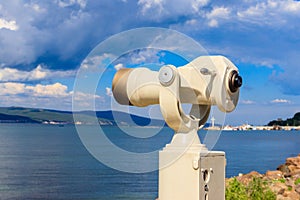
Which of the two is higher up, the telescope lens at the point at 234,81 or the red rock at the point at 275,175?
the red rock at the point at 275,175

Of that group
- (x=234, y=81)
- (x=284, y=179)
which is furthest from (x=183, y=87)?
(x=284, y=179)

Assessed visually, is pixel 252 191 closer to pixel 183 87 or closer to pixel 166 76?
pixel 183 87

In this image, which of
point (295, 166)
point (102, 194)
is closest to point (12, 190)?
point (102, 194)

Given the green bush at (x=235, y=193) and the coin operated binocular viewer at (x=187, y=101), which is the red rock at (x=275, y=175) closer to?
the green bush at (x=235, y=193)

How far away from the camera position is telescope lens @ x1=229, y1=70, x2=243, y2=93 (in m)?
8.04

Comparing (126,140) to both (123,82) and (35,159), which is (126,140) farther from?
(35,159)

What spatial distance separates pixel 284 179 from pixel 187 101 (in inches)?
903

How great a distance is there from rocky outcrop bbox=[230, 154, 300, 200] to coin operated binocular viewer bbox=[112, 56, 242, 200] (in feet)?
42.0

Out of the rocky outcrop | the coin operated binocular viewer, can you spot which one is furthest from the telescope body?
the rocky outcrop

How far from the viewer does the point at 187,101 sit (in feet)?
26.6

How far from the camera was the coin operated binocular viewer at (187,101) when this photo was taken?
7875 millimetres

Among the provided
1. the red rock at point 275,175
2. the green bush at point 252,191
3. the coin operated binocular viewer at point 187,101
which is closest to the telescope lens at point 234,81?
the coin operated binocular viewer at point 187,101

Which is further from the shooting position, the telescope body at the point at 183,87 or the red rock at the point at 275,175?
the red rock at the point at 275,175

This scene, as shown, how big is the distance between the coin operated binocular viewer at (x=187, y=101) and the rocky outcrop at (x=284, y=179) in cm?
1281
